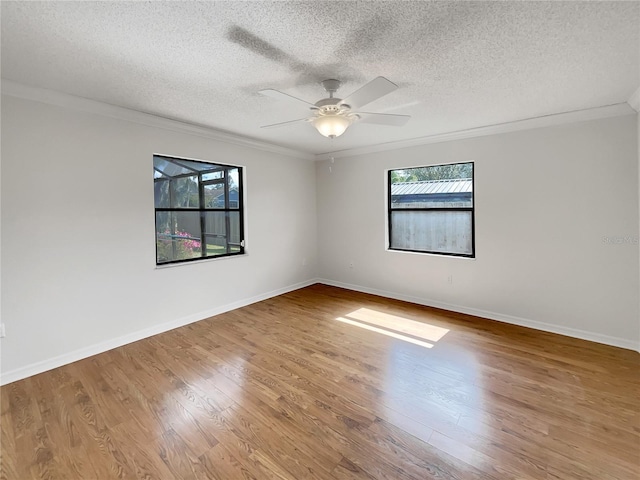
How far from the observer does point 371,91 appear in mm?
1958

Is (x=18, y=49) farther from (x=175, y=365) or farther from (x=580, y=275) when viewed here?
(x=580, y=275)

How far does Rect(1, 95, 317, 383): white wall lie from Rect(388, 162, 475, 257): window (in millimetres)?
2649

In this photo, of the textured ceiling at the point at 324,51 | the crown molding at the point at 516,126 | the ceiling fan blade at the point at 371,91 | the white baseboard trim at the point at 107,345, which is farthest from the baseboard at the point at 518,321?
the ceiling fan blade at the point at 371,91

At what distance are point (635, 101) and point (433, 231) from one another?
7.79 ft

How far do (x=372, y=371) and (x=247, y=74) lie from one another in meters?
2.64

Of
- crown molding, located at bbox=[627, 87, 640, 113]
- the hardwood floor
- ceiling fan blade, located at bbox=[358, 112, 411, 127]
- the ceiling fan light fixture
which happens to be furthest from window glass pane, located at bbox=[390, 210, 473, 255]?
the ceiling fan light fixture

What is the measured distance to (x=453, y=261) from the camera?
4.19 m

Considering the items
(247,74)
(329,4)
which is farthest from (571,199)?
(247,74)

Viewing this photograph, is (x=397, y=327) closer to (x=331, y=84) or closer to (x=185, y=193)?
(x=331, y=84)

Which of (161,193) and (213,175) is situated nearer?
(161,193)

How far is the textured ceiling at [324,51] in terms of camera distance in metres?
1.60

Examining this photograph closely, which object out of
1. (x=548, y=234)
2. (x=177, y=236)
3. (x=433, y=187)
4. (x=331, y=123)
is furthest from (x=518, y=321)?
(x=177, y=236)

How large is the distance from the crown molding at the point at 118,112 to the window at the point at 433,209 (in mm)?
2201

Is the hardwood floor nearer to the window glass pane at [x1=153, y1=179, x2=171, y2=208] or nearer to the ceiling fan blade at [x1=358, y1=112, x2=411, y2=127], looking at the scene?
the window glass pane at [x1=153, y1=179, x2=171, y2=208]
